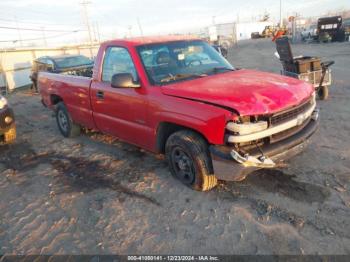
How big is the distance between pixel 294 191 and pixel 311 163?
2.94 ft

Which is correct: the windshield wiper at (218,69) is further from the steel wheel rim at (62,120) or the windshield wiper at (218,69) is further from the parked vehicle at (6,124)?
the parked vehicle at (6,124)

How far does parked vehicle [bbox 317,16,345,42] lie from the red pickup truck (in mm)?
30469

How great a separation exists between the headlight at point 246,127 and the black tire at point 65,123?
4.27m

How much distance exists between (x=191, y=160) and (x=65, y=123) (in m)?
3.96

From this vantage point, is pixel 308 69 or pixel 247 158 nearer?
pixel 247 158

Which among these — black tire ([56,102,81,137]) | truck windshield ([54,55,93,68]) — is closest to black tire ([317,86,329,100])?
black tire ([56,102,81,137])

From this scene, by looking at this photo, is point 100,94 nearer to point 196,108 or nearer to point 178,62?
point 178,62

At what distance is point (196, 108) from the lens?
3639 millimetres

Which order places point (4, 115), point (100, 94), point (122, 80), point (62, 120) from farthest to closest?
point (62, 120)
point (4, 115)
point (100, 94)
point (122, 80)

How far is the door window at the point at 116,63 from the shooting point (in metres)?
4.60

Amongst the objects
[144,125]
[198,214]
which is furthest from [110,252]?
[144,125]

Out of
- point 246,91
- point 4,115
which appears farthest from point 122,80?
point 4,115

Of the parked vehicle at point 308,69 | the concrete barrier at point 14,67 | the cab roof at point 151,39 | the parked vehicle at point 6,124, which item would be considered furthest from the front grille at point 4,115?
the concrete barrier at point 14,67

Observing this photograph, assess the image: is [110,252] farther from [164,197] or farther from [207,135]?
[207,135]
